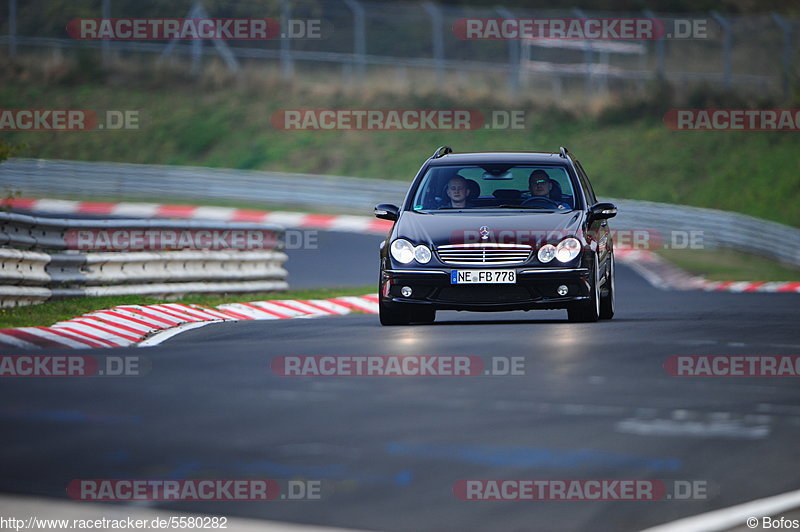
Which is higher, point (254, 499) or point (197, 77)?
point (197, 77)

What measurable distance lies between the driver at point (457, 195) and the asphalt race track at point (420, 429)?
2541 millimetres

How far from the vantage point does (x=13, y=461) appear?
22.3 ft

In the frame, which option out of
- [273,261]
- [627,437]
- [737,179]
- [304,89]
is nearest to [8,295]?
[273,261]

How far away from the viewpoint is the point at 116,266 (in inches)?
691

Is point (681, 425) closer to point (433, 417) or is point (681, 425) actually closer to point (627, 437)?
point (627, 437)

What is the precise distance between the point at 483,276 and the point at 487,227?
1.74ft

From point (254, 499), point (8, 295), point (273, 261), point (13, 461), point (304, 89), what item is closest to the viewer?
point (254, 499)

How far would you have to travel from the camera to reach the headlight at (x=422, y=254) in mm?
14016

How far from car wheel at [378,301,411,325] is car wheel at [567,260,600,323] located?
154 centimetres

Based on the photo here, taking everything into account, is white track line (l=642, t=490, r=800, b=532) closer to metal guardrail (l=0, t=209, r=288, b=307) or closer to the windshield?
the windshield

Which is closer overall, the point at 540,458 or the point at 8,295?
the point at 540,458

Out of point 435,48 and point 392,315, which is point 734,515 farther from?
point 435,48

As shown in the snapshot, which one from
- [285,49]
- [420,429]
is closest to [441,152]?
[420,429]

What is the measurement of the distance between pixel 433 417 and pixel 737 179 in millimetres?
39406
